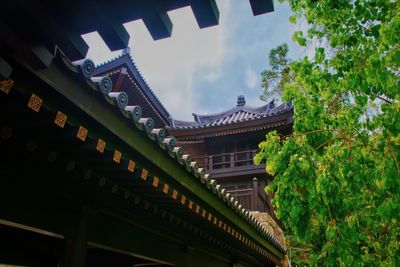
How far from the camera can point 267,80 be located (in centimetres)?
2534

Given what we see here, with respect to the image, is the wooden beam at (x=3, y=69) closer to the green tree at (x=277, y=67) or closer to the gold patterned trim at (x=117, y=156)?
the gold patterned trim at (x=117, y=156)

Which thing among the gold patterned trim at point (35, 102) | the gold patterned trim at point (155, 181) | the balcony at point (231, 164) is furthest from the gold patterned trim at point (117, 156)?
the balcony at point (231, 164)

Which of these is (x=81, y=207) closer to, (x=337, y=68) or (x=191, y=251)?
(x=191, y=251)

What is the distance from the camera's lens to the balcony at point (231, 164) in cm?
1980

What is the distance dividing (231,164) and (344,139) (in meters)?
15.2

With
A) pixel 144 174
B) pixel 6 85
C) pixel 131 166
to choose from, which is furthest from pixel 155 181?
pixel 6 85

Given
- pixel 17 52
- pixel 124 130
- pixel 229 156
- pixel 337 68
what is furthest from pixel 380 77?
pixel 229 156

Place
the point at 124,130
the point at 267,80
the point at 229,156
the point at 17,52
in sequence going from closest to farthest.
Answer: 1. the point at 17,52
2. the point at 124,130
3. the point at 229,156
4. the point at 267,80

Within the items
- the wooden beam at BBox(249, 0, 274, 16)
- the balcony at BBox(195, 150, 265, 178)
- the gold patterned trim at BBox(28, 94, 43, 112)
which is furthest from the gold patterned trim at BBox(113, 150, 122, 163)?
the balcony at BBox(195, 150, 265, 178)

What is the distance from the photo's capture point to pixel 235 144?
69.1ft

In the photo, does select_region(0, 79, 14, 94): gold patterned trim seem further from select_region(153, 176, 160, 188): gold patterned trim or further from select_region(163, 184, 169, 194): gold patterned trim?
select_region(163, 184, 169, 194): gold patterned trim

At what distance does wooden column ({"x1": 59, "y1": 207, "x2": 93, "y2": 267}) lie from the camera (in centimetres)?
314

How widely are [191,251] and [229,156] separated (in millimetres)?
15430

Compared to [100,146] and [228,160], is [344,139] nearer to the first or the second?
[100,146]
